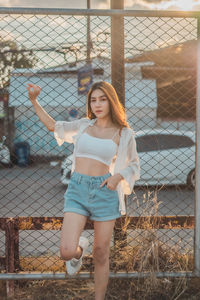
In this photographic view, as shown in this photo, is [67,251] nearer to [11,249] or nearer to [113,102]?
[11,249]

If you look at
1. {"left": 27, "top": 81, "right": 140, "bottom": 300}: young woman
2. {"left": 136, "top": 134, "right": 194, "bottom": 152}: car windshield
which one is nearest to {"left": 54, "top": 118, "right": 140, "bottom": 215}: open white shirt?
{"left": 27, "top": 81, "right": 140, "bottom": 300}: young woman

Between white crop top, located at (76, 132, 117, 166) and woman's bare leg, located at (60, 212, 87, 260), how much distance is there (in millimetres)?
493

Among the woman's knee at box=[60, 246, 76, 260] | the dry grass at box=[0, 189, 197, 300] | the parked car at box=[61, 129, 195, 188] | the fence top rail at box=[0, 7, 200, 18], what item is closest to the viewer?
the woman's knee at box=[60, 246, 76, 260]

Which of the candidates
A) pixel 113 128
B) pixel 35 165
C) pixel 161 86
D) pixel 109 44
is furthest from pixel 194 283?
pixel 161 86

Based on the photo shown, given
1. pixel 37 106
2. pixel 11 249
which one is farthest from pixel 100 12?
pixel 11 249

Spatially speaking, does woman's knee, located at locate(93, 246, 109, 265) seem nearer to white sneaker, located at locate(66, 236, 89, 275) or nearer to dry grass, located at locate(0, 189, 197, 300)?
white sneaker, located at locate(66, 236, 89, 275)

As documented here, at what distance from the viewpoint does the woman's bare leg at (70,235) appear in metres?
3.04

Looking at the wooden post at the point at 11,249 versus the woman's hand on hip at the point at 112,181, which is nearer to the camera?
the woman's hand on hip at the point at 112,181

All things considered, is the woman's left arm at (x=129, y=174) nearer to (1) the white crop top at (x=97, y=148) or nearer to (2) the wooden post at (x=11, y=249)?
(1) the white crop top at (x=97, y=148)

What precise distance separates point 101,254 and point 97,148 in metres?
0.86

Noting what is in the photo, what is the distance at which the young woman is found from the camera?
310 centimetres

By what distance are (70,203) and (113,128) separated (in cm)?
74

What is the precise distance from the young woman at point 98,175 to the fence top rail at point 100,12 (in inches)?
26.4

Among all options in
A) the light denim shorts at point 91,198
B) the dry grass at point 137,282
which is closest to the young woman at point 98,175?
the light denim shorts at point 91,198
